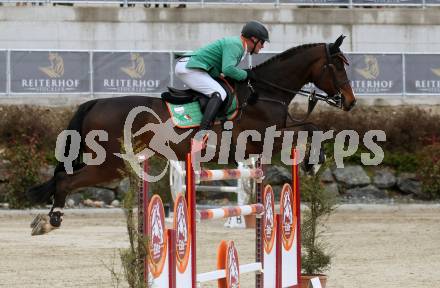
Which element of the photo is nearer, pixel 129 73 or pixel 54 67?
pixel 54 67

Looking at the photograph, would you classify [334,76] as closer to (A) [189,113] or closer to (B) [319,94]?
(B) [319,94]

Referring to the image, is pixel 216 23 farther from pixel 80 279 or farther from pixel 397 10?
pixel 80 279

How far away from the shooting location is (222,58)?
9594 mm

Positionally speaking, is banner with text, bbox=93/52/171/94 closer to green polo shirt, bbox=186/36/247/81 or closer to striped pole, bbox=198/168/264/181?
green polo shirt, bbox=186/36/247/81

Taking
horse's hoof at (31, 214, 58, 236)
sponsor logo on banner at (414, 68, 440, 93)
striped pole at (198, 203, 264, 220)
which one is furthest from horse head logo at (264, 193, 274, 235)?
sponsor logo on banner at (414, 68, 440, 93)

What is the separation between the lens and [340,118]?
1917 centimetres

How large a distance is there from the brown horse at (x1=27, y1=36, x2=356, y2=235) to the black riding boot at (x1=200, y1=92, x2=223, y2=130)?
21 centimetres

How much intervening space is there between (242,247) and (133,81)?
7.84 meters

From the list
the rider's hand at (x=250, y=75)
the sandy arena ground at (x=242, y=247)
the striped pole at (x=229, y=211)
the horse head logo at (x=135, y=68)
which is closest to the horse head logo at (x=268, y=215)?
the striped pole at (x=229, y=211)

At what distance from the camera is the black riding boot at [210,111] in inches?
374

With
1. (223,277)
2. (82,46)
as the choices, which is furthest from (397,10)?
(223,277)

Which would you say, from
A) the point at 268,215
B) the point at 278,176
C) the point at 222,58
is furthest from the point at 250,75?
the point at 278,176

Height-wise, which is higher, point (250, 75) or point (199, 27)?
point (199, 27)

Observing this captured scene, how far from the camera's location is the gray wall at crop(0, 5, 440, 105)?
863 inches
